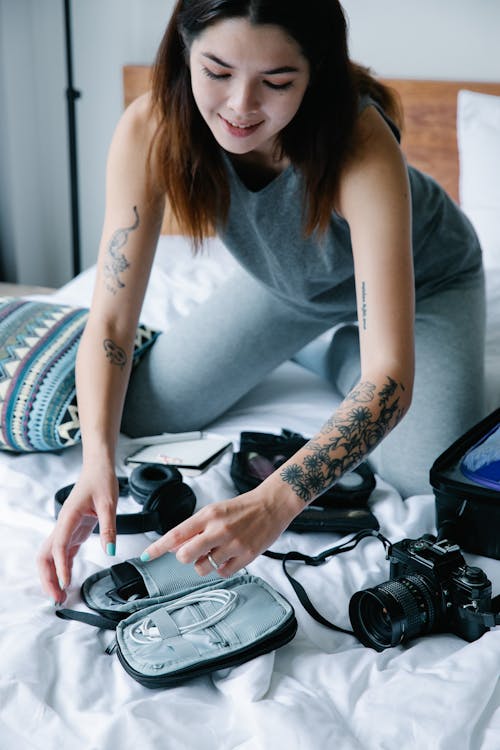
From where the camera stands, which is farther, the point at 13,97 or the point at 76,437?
the point at 13,97

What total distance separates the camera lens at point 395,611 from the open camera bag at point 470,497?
178 mm

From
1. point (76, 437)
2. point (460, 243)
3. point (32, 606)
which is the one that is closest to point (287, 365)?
point (460, 243)

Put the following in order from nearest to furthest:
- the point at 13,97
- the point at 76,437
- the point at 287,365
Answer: the point at 76,437
the point at 287,365
the point at 13,97

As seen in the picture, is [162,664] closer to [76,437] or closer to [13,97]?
[76,437]

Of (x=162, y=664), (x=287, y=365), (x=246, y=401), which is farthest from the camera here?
(x=287, y=365)

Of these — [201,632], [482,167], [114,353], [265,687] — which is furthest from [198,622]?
[482,167]

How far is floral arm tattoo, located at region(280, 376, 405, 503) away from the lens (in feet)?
3.12

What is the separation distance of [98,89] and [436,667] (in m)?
2.32

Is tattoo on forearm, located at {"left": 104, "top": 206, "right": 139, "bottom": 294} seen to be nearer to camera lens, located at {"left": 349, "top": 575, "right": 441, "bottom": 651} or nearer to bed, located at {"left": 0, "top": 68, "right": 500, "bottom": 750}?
bed, located at {"left": 0, "top": 68, "right": 500, "bottom": 750}

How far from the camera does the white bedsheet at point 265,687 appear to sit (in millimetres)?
770

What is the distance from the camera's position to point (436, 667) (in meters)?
0.87

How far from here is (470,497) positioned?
1.08 meters

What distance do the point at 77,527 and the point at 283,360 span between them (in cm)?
70

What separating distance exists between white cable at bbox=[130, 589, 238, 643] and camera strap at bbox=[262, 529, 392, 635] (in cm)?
9
